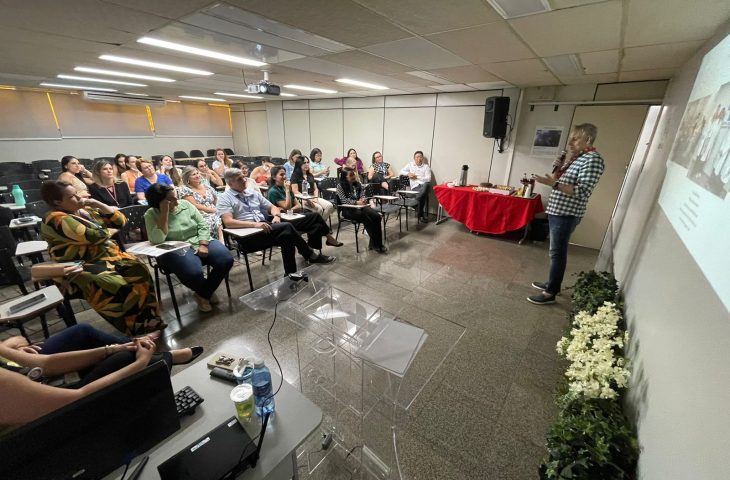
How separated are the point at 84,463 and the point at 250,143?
1161cm

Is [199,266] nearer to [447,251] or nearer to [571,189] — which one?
[447,251]

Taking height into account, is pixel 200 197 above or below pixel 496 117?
below

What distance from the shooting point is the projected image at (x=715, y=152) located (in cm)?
100

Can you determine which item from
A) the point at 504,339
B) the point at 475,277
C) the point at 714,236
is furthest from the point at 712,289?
the point at 475,277

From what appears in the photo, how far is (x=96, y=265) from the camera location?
2234 millimetres

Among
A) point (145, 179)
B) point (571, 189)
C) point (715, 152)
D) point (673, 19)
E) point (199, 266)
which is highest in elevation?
point (673, 19)

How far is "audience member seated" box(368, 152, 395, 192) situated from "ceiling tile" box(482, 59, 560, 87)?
294 centimetres

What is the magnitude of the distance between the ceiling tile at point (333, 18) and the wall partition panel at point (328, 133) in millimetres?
5510

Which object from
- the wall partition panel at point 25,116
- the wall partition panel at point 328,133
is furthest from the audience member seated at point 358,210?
the wall partition panel at point 25,116

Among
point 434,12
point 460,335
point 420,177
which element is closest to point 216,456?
point 460,335

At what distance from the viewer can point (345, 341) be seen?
5.52 ft

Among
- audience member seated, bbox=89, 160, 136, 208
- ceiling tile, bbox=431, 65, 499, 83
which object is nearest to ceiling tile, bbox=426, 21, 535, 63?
ceiling tile, bbox=431, 65, 499, 83

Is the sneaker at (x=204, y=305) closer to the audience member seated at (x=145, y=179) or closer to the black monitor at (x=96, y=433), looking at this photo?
the black monitor at (x=96, y=433)

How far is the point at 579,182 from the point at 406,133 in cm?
466
